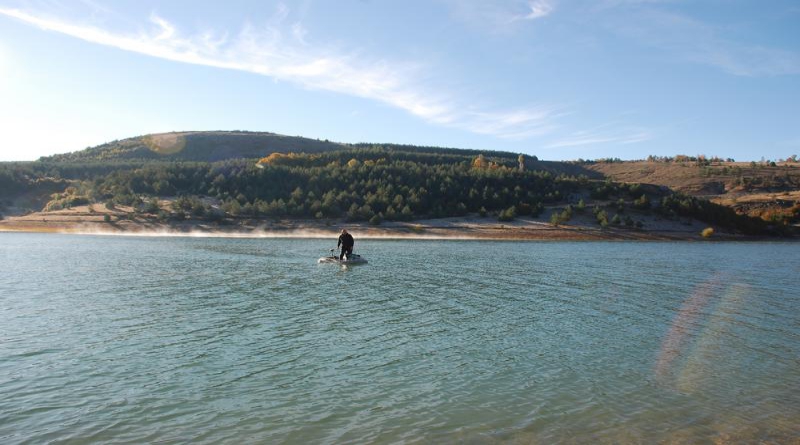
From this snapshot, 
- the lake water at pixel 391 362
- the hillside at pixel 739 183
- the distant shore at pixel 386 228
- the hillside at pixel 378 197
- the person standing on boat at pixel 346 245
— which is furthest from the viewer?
the hillside at pixel 739 183

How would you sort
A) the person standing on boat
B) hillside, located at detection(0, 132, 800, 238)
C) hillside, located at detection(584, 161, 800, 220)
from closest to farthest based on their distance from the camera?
1. the person standing on boat
2. hillside, located at detection(0, 132, 800, 238)
3. hillside, located at detection(584, 161, 800, 220)

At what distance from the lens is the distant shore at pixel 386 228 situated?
269 ft

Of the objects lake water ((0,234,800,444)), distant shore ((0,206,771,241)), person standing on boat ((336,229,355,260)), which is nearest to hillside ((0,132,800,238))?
distant shore ((0,206,771,241))

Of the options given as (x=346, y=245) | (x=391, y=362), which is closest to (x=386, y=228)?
(x=346, y=245)

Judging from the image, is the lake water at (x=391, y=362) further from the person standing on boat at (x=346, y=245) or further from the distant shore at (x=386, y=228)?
the distant shore at (x=386, y=228)

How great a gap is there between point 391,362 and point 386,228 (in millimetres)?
72138

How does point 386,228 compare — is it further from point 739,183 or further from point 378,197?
point 739,183

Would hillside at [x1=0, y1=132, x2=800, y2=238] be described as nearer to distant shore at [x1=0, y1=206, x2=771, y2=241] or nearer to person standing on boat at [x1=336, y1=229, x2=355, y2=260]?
distant shore at [x1=0, y1=206, x2=771, y2=241]

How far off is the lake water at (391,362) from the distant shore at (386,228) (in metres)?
51.5

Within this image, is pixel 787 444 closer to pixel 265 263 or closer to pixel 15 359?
pixel 15 359

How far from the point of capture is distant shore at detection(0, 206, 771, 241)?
8188cm

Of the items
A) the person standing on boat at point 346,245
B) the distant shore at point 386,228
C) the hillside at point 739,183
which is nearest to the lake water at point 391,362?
the person standing on boat at point 346,245

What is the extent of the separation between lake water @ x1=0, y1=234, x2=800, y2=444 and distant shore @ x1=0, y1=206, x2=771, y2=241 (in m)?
51.5

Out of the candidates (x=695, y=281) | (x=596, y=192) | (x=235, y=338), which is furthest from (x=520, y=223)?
(x=235, y=338)
